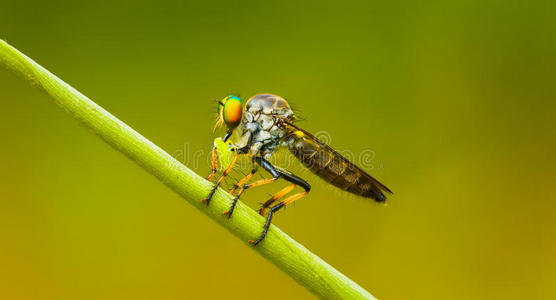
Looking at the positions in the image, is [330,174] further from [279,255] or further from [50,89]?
[50,89]

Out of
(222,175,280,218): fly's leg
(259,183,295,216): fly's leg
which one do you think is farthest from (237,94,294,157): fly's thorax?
(259,183,295,216): fly's leg

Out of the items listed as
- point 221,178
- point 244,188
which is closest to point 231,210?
point 221,178

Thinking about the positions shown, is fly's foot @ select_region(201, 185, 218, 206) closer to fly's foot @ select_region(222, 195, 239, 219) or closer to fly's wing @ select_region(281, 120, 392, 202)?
fly's foot @ select_region(222, 195, 239, 219)

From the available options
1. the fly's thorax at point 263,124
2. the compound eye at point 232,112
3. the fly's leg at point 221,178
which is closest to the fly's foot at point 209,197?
the fly's leg at point 221,178

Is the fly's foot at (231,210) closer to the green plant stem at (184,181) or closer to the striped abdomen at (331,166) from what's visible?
the green plant stem at (184,181)

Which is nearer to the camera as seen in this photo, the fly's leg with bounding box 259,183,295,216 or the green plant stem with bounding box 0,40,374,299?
the green plant stem with bounding box 0,40,374,299

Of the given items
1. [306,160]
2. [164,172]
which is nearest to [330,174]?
[306,160]

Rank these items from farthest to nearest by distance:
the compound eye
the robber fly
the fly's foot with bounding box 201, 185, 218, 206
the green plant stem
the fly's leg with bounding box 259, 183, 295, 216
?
the robber fly
the compound eye
the fly's leg with bounding box 259, 183, 295, 216
the fly's foot with bounding box 201, 185, 218, 206
the green plant stem
